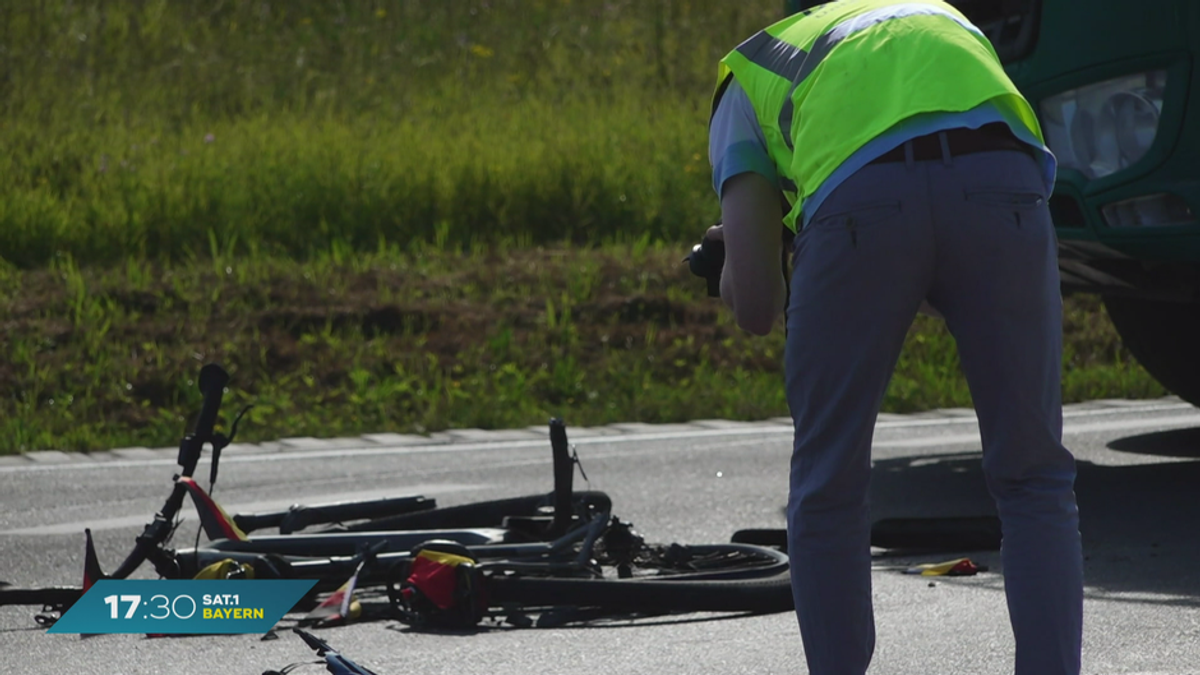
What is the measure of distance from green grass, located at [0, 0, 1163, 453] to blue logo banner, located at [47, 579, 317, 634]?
A: 4.39 metres

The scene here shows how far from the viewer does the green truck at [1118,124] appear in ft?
18.4

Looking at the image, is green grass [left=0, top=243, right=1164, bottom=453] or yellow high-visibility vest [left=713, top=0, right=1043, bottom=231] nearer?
yellow high-visibility vest [left=713, top=0, right=1043, bottom=231]

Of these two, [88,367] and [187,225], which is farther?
[187,225]

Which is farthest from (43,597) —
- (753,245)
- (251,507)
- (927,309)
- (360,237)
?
(360,237)

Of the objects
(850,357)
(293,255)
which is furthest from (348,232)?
A: (850,357)

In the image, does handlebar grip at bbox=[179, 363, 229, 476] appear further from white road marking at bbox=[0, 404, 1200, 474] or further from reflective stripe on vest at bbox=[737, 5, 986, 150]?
white road marking at bbox=[0, 404, 1200, 474]

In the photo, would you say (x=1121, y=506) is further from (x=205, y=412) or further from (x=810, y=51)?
(x=810, y=51)

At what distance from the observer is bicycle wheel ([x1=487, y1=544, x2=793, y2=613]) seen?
4.41m

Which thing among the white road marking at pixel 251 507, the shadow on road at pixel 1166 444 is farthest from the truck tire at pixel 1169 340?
the white road marking at pixel 251 507

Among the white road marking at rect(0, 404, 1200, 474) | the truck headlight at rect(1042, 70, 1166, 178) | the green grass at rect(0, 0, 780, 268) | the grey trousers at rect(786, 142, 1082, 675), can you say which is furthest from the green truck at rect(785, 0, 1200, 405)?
the green grass at rect(0, 0, 780, 268)

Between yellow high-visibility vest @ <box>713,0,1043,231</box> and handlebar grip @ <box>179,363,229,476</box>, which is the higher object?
yellow high-visibility vest @ <box>713,0,1043,231</box>

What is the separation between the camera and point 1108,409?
9219mm

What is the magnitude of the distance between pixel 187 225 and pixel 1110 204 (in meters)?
8.70

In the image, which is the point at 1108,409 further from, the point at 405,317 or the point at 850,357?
the point at 850,357
